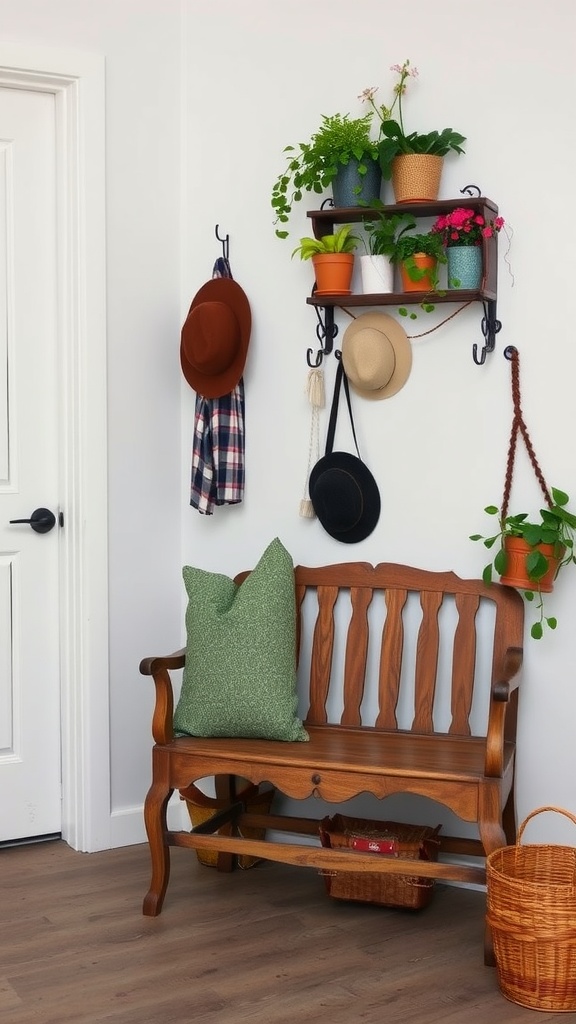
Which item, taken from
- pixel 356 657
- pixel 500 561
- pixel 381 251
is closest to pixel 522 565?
pixel 500 561

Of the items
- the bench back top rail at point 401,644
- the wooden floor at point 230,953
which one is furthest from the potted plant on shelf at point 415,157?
the wooden floor at point 230,953

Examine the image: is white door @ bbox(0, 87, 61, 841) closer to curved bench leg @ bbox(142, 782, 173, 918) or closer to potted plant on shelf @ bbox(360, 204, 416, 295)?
curved bench leg @ bbox(142, 782, 173, 918)

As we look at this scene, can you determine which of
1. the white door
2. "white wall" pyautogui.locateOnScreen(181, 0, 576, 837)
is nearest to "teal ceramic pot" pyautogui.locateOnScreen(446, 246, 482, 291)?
"white wall" pyautogui.locateOnScreen(181, 0, 576, 837)

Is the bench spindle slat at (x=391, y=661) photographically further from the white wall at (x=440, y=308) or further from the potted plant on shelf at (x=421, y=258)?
the potted plant on shelf at (x=421, y=258)

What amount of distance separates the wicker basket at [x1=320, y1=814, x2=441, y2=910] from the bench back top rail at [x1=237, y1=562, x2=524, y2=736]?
284 mm

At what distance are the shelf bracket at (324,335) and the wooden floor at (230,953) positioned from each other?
59.8 inches

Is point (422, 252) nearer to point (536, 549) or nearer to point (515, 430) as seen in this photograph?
point (515, 430)

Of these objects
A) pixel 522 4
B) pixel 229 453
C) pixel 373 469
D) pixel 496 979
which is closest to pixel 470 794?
pixel 496 979

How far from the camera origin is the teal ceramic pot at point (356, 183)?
3.19 meters

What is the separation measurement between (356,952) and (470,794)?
51 centimetres

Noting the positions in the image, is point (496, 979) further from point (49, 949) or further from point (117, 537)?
point (117, 537)

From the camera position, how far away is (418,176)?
3096mm

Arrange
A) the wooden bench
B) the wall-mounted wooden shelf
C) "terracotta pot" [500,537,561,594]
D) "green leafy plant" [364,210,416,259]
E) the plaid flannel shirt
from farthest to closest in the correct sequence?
the plaid flannel shirt
"green leafy plant" [364,210,416,259]
the wall-mounted wooden shelf
"terracotta pot" [500,537,561,594]
the wooden bench

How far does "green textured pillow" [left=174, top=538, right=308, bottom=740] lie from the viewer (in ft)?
10.2
